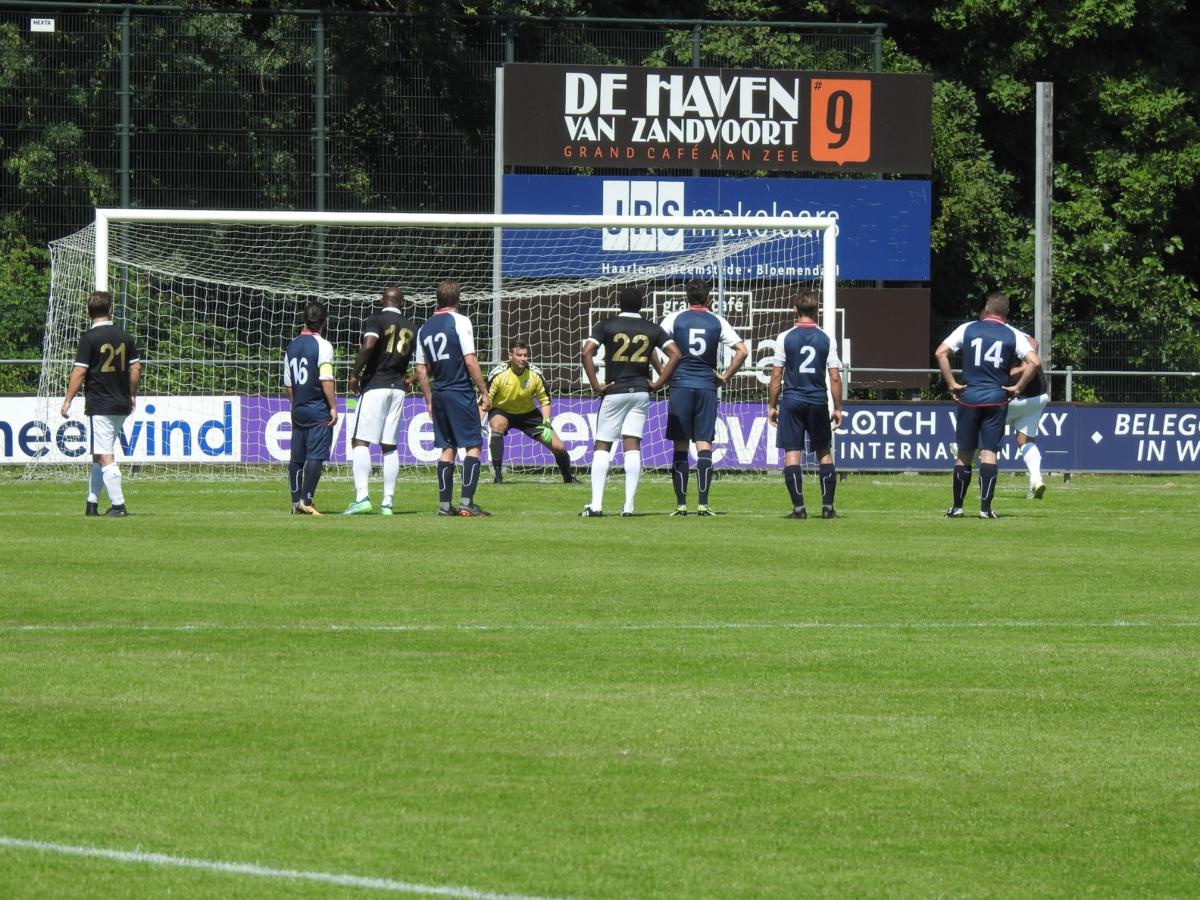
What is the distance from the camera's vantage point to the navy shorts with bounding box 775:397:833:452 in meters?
19.1

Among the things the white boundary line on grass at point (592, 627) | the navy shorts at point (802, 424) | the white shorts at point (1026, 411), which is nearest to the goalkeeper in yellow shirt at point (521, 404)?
the white shorts at point (1026, 411)

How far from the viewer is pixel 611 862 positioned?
5789 mm

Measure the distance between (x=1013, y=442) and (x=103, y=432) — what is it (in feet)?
44.9

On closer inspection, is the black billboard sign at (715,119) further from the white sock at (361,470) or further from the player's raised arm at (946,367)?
the player's raised arm at (946,367)

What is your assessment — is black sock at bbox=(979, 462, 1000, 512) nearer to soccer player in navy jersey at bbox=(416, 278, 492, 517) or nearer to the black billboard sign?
soccer player in navy jersey at bbox=(416, 278, 492, 517)

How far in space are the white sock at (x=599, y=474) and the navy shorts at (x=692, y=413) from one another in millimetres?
611

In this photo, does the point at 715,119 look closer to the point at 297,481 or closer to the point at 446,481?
the point at 297,481

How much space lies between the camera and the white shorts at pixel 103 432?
60.5 ft

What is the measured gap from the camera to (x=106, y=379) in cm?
1844

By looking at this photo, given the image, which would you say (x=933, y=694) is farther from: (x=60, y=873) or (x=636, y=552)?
(x=636, y=552)

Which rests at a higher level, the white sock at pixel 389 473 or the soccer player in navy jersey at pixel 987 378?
the soccer player in navy jersey at pixel 987 378

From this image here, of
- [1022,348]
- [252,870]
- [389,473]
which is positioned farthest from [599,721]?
[1022,348]

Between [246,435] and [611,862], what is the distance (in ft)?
73.1

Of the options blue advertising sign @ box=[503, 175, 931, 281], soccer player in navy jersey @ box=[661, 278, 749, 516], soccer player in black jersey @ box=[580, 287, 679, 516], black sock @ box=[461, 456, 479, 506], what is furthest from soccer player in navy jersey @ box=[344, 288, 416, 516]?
blue advertising sign @ box=[503, 175, 931, 281]
